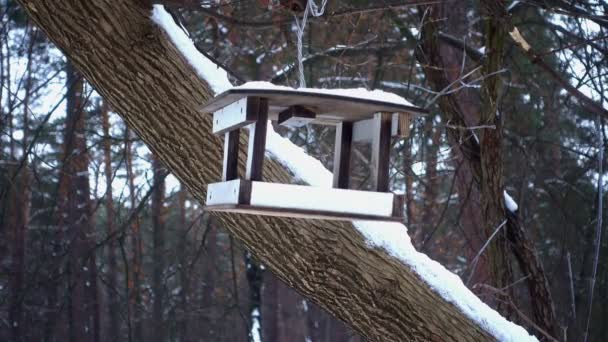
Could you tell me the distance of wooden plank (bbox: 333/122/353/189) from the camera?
1.94 m

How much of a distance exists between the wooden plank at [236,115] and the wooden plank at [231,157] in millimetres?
26

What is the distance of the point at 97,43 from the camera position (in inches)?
95.0

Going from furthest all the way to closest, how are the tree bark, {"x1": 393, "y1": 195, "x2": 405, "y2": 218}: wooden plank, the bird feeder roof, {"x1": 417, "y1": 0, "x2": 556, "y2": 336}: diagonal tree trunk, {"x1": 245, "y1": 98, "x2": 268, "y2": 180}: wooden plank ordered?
{"x1": 417, "y1": 0, "x2": 556, "y2": 336}: diagonal tree trunk
the tree bark
{"x1": 393, "y1": 195, "x2": 405, "y2": 218}: wooden plank
{"x1": 245, "y1": 98, "x2": 268, "y2": 180}: wooden plank
the bird feeder roof

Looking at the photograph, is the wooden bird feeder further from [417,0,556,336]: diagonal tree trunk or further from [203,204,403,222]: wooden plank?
[417,0,556,336]: diagonal tree trunk

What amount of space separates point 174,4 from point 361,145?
4.91 meters

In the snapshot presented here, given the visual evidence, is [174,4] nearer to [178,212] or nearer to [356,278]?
[356,278]

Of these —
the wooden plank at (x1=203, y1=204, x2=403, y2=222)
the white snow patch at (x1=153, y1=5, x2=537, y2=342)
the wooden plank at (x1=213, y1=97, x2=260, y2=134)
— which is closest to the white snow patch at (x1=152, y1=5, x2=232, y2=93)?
the white snow patch at (x1=153, y1=5, x2=537, y2=342)

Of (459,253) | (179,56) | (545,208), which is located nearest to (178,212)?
(459,253)

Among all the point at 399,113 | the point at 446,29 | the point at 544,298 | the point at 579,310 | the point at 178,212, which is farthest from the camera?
the point at 178,212

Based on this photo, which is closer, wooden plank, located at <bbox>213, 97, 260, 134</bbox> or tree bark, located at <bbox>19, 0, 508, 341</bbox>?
wooden plank, located at <bbox>213, 97, 260, 134</bbox>

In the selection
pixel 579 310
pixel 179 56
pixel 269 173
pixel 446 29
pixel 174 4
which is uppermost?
pixel 446 29

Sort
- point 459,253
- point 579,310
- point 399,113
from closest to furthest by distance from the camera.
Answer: point 399,113
point 579,310
point 459,253

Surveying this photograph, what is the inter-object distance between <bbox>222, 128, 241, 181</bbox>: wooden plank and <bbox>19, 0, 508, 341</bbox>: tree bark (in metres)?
0.48

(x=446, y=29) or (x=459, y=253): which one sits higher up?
(x=446, y=29)
